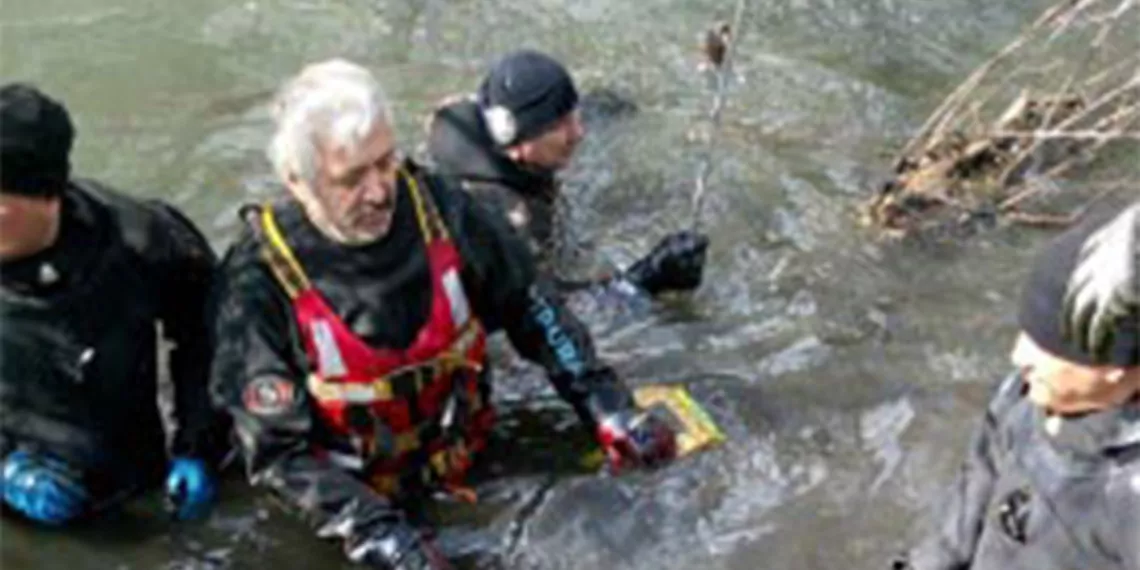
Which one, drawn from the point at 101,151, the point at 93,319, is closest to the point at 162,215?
the point at 93,319

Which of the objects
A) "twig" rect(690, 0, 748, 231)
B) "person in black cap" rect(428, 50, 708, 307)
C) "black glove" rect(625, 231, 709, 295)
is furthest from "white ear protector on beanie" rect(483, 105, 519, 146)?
"twig" rect(690, 0, 748, 231)

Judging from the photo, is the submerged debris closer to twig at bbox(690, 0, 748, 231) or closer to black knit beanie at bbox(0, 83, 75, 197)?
twig at bbox(690, 0, 748, 231)

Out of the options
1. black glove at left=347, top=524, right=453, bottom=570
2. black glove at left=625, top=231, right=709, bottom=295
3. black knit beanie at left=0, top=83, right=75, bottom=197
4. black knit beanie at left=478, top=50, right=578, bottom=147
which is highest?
black knit beanie at left=0, top=83, right=75, bottom=197

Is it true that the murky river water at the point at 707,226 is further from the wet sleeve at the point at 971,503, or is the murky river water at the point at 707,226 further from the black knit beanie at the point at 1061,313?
the black knit beanie at the point at 1061,313

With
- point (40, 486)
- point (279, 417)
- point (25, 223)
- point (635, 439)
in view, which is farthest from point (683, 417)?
point (25, 223)

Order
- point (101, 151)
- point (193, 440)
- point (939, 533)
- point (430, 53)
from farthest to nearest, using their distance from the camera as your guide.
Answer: point (430, 53) → point (101, 151) → point (193, 440) → point (939, 533)

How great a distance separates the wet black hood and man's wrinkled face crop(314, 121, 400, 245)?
127 centimetres

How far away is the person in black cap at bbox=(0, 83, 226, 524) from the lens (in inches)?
145

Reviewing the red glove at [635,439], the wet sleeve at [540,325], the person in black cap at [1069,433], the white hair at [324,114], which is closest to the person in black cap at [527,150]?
the wet sleeve at [540,325]

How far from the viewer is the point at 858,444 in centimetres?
471

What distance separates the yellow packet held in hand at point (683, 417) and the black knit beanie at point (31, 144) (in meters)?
1.73

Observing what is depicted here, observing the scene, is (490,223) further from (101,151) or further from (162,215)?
(101,151)

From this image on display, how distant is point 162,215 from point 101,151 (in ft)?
8.70

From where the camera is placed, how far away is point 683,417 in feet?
A: 15.2
